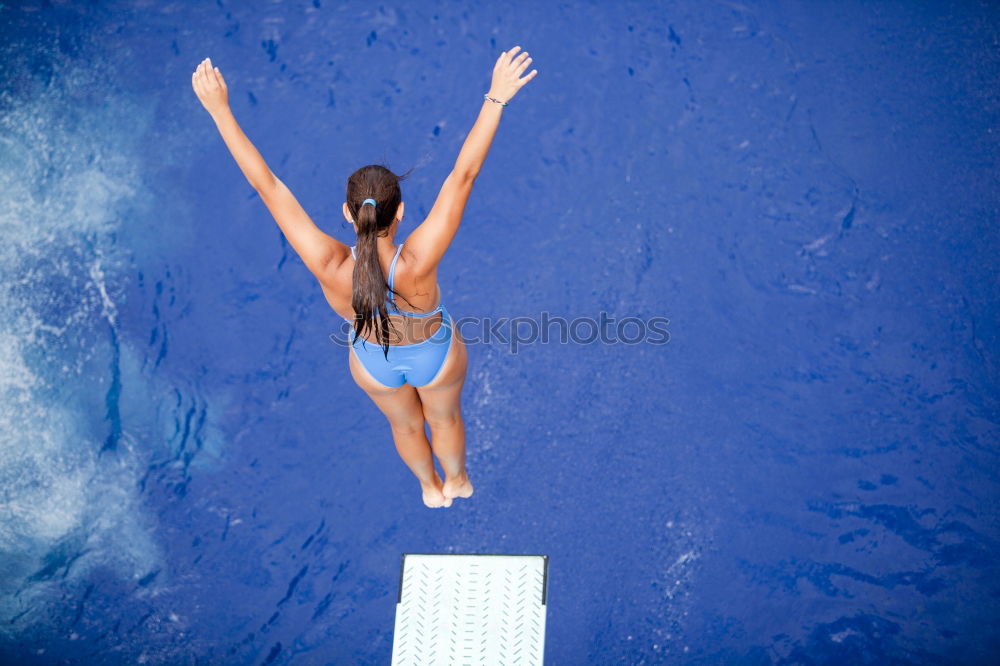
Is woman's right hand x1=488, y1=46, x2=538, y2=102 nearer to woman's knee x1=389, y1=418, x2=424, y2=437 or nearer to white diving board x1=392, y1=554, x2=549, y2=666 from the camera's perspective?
woman's knee x1=389, y1=418, x2=424, y2=437

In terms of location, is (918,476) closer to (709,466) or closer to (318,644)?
(709,466)

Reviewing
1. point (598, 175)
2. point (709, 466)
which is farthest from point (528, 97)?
point (709, 466)

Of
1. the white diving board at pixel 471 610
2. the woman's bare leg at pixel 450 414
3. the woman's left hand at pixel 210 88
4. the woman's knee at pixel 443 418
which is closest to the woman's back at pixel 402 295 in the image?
the woman's bare leg at pixel 450 414

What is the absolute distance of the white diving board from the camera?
10.8 feet

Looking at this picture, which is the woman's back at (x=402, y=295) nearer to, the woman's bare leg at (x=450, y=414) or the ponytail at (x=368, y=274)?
the ponytail at (x=368, y=274)

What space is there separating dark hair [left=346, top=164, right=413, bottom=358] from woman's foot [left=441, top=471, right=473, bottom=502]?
1.38m

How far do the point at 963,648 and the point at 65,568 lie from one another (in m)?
4.51

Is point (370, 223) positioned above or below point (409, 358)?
above

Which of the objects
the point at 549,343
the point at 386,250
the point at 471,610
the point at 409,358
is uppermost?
the point at 549,343

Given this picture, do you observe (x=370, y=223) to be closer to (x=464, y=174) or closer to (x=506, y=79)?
(x=464, y=174)

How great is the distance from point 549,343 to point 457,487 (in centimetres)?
107

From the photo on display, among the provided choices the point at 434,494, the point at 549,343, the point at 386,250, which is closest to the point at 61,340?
the point at 434,494

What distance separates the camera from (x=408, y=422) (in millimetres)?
3205

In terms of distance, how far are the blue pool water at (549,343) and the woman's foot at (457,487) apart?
424 mm
